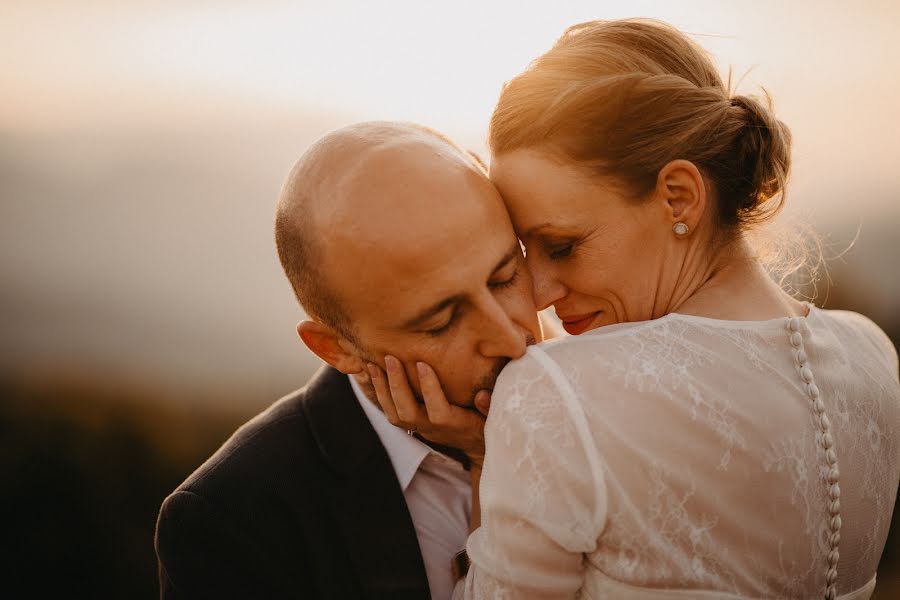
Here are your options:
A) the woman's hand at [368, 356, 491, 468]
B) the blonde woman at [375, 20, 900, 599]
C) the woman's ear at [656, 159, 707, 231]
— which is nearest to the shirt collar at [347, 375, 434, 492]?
the woman's hand at [368, 356, 491, 468]

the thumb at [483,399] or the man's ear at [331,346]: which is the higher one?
the man's ear at [331,346]

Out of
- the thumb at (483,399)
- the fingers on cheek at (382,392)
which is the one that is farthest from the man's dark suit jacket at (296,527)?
the thumb at (483,399)

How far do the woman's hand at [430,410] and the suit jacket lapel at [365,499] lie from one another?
23 cm

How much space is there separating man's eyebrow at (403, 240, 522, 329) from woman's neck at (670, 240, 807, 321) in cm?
53

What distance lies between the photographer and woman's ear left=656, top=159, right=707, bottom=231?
2119 mm

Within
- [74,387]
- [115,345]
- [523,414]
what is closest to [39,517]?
[74,387]

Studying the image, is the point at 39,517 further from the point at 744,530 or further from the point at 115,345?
the point at 744,530

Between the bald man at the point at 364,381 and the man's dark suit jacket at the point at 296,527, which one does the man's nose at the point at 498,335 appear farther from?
the man's dark suit jacket at the point at 296,527

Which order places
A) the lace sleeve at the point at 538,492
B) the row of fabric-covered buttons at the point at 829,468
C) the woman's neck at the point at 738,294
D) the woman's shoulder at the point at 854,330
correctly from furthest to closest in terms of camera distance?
the woman's shoulder at the point at 854,330 → the woman's neck at the point at 738,294 → the row of fabric-covered buttons at the point at 829,468 → the lace sleeve at the point at 538,492

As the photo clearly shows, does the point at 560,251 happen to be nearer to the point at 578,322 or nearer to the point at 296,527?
the point at 578,322

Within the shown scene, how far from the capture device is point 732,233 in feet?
7.32

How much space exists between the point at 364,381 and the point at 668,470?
4.19ft

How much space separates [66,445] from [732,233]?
6007 mm

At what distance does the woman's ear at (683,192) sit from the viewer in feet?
6.95
